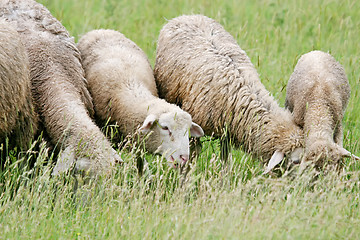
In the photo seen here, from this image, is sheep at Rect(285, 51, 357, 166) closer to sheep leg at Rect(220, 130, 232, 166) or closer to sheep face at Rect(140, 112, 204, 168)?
sheep leg at Rect(220, 130, 232, 166)

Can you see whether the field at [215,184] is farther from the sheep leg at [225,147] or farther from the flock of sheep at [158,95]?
the flock of sheep at [158,95]

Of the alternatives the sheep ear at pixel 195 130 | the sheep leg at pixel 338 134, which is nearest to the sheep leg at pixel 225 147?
the sheep ear at pixel 195 130

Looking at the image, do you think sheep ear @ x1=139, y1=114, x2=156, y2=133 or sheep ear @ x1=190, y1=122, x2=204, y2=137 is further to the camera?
sheep ear @ x1=190, y1=122, x2=204, y2=137

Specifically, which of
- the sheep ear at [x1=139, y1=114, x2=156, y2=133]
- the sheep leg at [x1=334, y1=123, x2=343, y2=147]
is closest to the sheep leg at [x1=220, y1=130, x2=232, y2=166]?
the sheep ear at [x1=139, y1=114, x2=156, y2=133]

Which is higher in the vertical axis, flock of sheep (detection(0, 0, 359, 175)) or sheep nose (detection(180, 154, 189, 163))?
flock of sheep (detection(0, 0, 359, 175))

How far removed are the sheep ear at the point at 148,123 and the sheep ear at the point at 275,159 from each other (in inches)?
51.7

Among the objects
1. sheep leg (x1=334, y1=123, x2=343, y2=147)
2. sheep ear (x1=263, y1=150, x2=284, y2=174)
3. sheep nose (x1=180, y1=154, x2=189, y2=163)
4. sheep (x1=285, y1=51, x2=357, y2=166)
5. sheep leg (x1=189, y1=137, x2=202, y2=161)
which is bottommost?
sheep leg (x1=189, y1=137, x2=202, y2=161)

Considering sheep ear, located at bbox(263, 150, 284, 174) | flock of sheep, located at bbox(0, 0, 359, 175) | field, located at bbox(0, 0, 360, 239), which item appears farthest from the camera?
sheep ear, located at bbox(263, 150, 284, 174)

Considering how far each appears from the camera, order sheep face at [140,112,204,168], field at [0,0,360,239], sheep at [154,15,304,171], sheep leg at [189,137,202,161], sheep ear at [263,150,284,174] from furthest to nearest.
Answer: sheep leg at [189,137,202,161] → sheep at [154,15,304,171] → sheep ear at [263,150,284,174] → sheep face at [140,112,204,168] → field at [0,0,360,239]

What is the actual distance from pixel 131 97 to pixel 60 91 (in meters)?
0.83

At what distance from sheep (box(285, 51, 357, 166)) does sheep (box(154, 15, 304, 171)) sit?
0.65ft

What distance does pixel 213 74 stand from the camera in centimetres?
677

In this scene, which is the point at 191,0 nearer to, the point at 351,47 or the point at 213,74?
the point at 351,47

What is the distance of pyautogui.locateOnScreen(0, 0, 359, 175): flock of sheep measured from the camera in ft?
19.0
